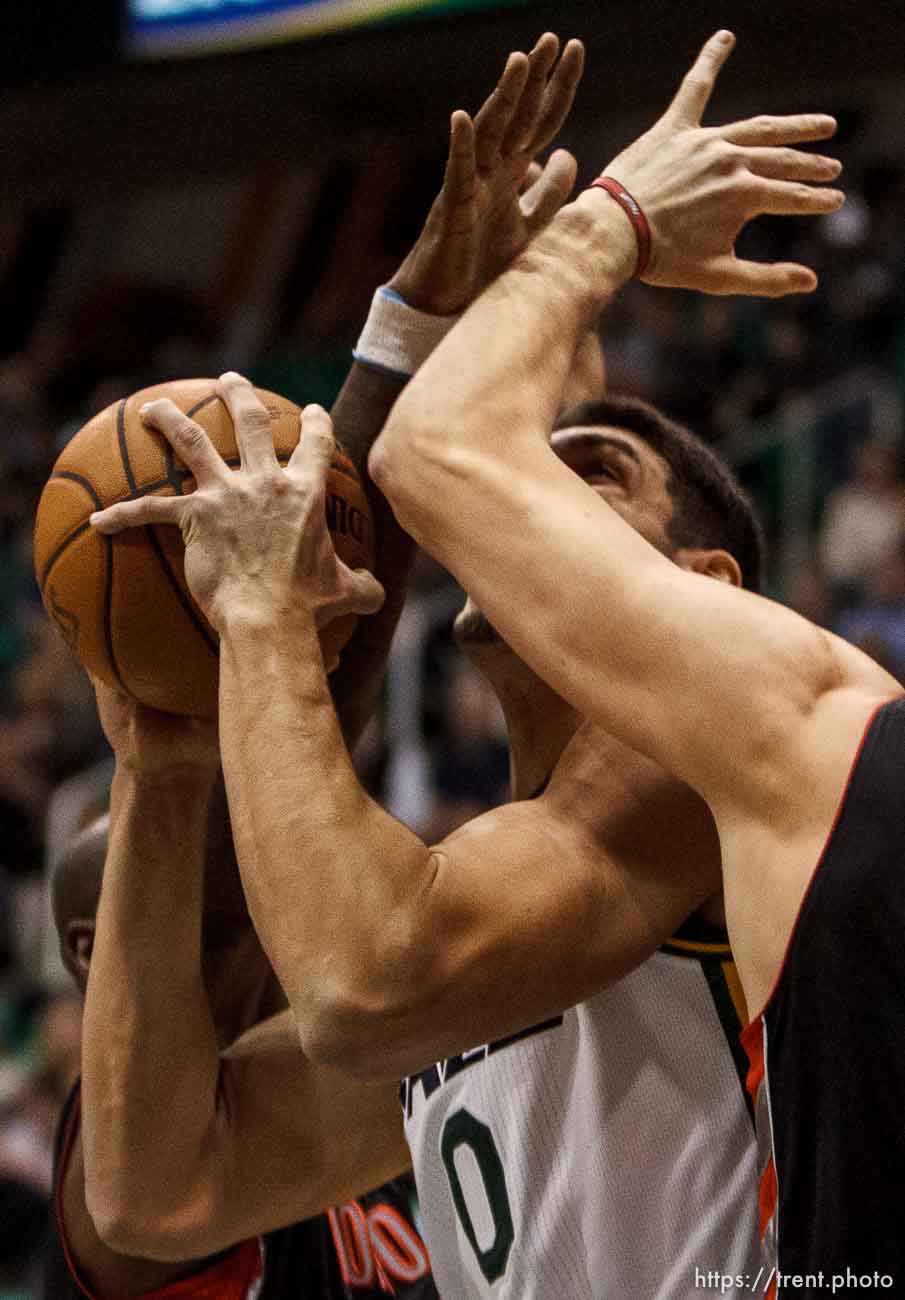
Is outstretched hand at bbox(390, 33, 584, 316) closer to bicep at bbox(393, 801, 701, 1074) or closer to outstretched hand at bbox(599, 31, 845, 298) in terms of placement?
outstretched hand at bbox(599, 31, 845, 298)

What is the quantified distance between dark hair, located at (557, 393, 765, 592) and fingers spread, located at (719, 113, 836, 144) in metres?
0.49

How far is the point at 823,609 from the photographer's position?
7602 millimetres

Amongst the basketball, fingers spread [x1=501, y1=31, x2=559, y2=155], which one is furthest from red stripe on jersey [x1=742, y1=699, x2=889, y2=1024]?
fingers spread [x1=501, y1=31, x2=559, y2=155]

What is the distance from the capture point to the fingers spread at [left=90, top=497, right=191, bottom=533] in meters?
2.18

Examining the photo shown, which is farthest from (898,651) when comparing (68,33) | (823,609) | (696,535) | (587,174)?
(587,174)

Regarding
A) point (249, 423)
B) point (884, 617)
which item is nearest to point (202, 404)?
point (249, 423)

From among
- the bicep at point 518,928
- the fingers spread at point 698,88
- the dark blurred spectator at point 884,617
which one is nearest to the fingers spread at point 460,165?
the fingers spread at point 698,88

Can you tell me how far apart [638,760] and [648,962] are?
29cm

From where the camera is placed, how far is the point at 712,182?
2.32 metres

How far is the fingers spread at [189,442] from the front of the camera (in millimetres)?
2189

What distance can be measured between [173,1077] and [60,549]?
811 mm

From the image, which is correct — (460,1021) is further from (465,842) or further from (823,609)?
(823,609)

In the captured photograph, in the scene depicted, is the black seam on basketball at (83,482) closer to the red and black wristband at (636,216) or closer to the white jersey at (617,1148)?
the red and black wristband at (636,216)

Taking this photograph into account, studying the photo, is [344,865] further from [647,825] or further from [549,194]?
[549,194]
